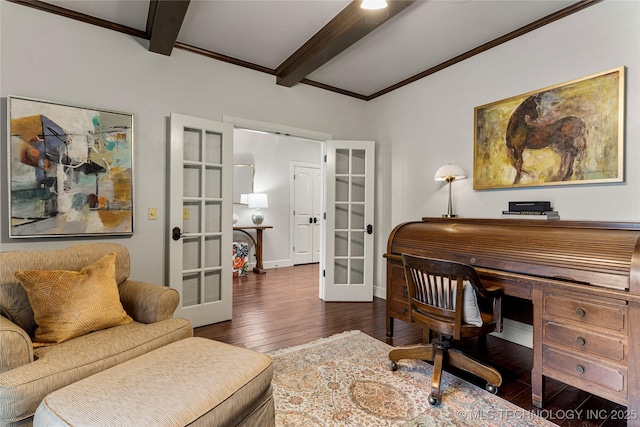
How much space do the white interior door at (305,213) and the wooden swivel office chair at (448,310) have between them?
182 inches

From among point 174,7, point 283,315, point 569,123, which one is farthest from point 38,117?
point 569,123

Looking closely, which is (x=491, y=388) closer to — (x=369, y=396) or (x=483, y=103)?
(x=369, y=396)

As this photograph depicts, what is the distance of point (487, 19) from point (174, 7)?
2421 millimetres

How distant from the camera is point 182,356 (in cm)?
144

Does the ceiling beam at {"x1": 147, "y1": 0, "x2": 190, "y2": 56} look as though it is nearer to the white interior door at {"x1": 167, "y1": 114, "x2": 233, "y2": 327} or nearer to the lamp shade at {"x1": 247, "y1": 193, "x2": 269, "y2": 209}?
the white interior door at {"x1": 167, "y1": 114, "x2": 233, "y2": 327}

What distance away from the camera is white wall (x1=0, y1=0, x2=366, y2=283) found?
2357 millimetres

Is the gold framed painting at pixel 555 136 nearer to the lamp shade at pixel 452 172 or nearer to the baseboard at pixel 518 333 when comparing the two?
the lamp shade at pixel 452 172

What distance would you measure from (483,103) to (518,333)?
2100 mm

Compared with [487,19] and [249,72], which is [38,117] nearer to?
[249,72]

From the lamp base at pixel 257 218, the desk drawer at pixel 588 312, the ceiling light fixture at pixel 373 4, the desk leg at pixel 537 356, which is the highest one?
the ceiling light fixture at pixel 373 4

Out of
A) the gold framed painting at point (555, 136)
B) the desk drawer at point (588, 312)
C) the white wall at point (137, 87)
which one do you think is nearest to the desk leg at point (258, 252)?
the white wall at point (137, 87)

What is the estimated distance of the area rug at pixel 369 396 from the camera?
5.61 feet

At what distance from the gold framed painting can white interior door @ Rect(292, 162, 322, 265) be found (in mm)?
4179

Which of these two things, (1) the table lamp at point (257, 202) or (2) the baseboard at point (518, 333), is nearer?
(2) the baseboard at point (518, 333)
